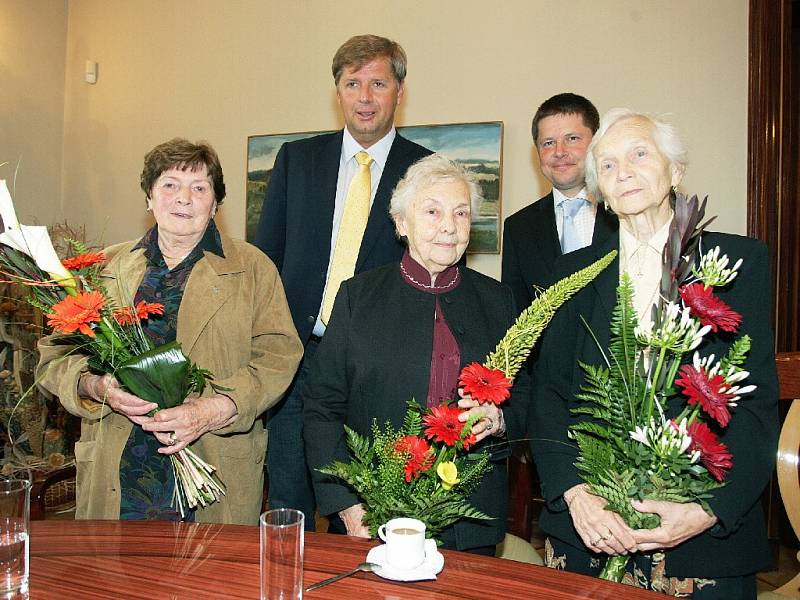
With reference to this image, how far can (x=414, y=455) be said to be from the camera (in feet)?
4.60

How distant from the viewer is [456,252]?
2.09 metres

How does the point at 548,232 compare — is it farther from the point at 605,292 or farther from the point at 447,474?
the point at 447,474

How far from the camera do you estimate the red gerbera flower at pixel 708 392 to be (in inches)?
54.1

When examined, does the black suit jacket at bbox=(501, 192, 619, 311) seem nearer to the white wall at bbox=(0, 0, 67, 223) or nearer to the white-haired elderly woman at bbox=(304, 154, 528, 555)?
the white-haired elderly woman at bbox=(304, 154, 528, 555)

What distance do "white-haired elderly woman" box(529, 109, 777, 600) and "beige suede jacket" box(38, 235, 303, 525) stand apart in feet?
2.79

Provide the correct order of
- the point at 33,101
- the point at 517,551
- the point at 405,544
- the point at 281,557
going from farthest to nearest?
the point at 33,101 → the point at 517,551 → the point at 405,544 → the point at 281,557

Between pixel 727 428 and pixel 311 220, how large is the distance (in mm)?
1640

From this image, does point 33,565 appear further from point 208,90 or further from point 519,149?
point 208,90

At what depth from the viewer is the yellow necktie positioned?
8.63 ft

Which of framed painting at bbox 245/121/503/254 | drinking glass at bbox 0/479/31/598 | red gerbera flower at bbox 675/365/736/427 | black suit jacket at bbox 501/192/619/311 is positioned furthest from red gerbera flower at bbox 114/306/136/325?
framed painting at bbox 245/121/503/254

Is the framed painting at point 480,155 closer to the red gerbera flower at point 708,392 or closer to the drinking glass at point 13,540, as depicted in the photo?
the red gerbera flower at point 708,392

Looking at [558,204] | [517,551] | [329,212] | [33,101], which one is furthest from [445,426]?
[33,101]

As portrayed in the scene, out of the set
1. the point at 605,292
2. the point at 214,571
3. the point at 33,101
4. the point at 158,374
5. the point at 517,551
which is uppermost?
the point at 33,101

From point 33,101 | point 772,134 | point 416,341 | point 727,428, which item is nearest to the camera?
point 727,428
